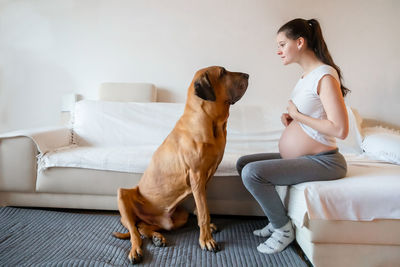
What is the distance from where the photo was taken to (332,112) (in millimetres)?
1097

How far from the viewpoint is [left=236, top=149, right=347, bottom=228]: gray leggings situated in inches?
45.2

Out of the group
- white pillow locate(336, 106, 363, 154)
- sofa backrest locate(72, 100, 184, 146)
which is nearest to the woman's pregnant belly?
white pillow locate(336, 106, 363, 154)

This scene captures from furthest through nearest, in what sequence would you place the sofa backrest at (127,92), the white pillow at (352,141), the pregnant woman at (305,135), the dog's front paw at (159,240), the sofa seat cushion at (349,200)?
the sofa backrest at (127,92)
the white pillow at (352,141)
the dog's front paw at (159,240)
the pregnant woman at (305,135)
the sofa seat cushion at (349,200)

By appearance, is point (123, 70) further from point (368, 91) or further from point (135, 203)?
point (368, 91)

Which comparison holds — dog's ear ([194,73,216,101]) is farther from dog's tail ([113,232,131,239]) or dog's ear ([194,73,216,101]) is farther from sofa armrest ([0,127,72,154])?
sofa armrest ([0,127,72,154])

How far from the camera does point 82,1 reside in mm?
2660

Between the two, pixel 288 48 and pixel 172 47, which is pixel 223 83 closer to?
pixel 288 48

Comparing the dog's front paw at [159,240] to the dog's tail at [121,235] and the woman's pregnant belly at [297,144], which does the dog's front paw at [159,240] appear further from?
the woman's pregnant belly at [297,144]

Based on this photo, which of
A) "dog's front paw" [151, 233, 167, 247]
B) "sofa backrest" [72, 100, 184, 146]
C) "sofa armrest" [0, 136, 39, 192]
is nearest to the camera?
"dog's front paw" [151, 233, 167, 247]

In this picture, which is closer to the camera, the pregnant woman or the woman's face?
the pregnant woman

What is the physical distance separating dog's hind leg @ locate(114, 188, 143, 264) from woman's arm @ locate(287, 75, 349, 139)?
0.99 metres

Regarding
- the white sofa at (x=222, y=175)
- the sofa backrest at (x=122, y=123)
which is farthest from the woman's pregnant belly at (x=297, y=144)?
the sofa backrest at (x=122, y=123)

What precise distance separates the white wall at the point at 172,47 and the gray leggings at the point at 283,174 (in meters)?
1.50

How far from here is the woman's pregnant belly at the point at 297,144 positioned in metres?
1.22
